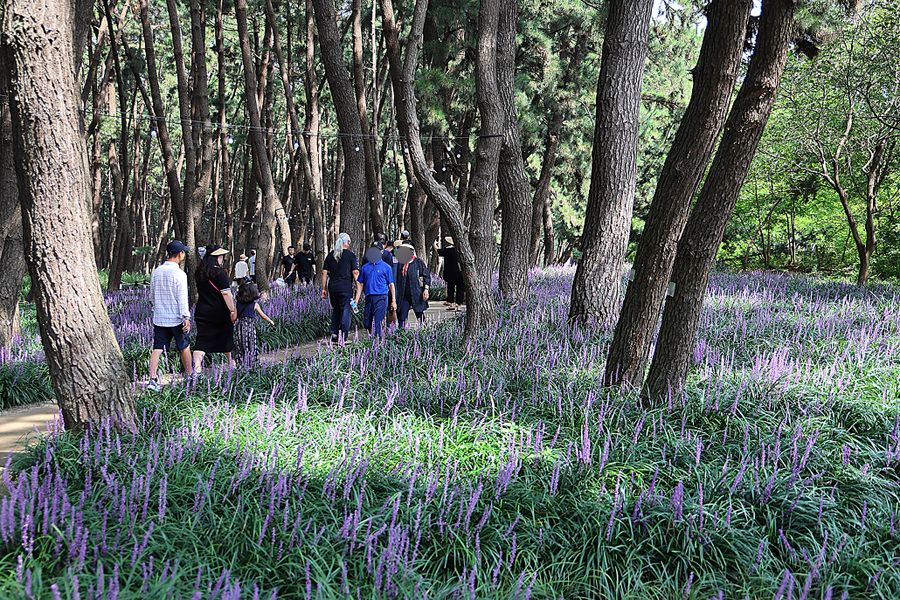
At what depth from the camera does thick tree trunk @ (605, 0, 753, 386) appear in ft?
14.2

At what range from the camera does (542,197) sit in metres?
19.1

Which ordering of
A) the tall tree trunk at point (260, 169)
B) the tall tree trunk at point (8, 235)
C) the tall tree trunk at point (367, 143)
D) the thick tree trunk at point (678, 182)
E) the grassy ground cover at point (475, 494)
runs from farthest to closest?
1. the tall tree trunk at point (367, 143)
2. the tall tree trunk at point (260, 169)
3. the tall tree trunk at point (8, 235)
4. the thick tree trunk at point (678, 182)
5. the grassy ground cover at point (475, 494)

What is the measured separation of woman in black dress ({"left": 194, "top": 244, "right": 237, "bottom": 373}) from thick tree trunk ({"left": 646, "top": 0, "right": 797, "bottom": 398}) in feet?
15.4

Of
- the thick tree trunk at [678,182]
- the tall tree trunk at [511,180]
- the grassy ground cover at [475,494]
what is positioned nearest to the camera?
the grassy ground cover at [475,494]

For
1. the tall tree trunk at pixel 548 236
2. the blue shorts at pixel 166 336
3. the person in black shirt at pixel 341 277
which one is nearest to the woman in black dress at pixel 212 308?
the blue shorts at pixel 166 336

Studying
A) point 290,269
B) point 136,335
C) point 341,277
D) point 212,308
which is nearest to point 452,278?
point 341,277

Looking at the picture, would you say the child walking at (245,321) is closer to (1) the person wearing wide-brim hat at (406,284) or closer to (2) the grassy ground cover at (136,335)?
(2) the grassy ground cover at (136,335)

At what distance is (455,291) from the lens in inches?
540

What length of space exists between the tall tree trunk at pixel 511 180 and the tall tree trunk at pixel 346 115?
3.27 m

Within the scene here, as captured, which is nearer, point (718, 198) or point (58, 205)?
point (58, 205)

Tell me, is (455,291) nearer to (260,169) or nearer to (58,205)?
(260,169)

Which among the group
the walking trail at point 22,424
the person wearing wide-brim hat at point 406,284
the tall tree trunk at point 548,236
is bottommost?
the walking trail at point 22,424

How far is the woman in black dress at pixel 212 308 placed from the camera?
6.81 metres

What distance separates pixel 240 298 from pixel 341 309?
1.53 m
